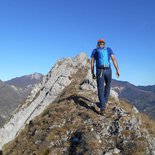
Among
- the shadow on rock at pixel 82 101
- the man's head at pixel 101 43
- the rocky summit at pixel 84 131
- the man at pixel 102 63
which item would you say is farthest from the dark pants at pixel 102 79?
the man's head at pixel 101 43

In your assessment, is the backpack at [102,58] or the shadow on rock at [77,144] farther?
the backpack at [102,58]

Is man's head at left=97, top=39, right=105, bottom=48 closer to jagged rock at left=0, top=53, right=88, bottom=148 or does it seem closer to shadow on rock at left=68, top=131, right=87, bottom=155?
shadow on rock at left=68, top=131, right=87, bottom=155

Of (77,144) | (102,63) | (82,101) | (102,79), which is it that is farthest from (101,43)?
(77,144)

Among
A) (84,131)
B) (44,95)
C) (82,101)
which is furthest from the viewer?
(44,95)

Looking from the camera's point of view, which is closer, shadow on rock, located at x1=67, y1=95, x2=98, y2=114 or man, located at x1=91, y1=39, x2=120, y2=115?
man, located at x1=91, y1=39, x2=120, y2=115

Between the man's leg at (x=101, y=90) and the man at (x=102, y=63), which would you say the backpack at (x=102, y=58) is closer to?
the man at (x=102, y=63)

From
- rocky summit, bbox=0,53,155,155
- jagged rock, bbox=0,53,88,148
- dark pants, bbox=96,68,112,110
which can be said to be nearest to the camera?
rocky summit, bbox=0,53,155,155

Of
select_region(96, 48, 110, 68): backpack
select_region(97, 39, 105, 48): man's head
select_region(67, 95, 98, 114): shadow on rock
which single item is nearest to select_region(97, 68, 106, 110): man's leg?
select_region(96, 48, 110, 68): backpack

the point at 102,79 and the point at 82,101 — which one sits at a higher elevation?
the point at 102,79

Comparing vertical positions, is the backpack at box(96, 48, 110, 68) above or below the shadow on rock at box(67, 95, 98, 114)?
above

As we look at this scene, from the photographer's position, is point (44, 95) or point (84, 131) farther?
point (44, 95)

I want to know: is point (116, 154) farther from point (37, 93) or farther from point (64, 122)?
point (37, 93)

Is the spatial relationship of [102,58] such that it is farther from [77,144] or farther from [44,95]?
[44,95]

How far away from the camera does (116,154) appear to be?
40.5 ft
